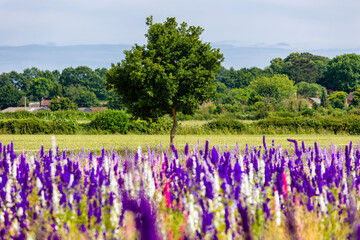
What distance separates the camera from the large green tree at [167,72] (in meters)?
13.6

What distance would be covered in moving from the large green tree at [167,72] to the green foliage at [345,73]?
10622 cm

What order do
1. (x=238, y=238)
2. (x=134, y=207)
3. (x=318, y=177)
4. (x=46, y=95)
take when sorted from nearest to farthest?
(x=134, y=207) < (x=238, y=238) < (x=318, y=177) < (x=46, y=95)

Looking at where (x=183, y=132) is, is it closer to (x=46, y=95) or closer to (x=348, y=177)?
(x=348, y=177)

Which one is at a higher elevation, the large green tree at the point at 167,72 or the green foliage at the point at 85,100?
the green foliage at the point at 85,100

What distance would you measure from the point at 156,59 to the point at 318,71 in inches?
5145

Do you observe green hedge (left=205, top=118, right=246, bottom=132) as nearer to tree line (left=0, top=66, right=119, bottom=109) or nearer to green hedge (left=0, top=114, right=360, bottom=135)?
green hedge (left=0, top=114, right=360, bottom=135)

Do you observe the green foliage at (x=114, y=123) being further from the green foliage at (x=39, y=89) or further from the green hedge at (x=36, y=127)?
the green foliage at (x=39, y=89)

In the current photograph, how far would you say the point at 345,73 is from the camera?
11206 centimetres

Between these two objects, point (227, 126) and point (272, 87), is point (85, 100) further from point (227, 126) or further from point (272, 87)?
point (227, 126)

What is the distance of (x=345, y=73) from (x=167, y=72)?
108 metres

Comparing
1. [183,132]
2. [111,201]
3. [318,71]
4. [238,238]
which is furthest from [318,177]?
[318,71]

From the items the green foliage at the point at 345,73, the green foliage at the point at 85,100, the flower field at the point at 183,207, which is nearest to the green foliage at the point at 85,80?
the green foliage at the point at 85,100

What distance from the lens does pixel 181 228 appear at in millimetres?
3111

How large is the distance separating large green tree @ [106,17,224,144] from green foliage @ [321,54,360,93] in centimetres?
10622
